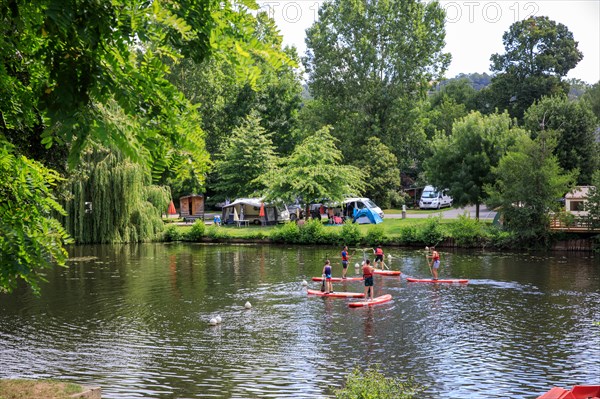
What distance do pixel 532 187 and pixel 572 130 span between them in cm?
1325

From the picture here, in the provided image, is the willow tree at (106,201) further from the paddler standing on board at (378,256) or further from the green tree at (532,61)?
the green tree at (532,61)

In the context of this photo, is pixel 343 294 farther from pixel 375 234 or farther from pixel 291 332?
pixel 375 234

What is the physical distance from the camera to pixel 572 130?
168 feet

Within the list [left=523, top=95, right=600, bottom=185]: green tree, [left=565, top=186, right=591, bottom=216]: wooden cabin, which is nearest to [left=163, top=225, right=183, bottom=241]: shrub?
[left=565, top=186, right=591, bottom=216]: wooden cabin

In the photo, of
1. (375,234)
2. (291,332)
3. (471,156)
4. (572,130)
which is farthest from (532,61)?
(291,332)

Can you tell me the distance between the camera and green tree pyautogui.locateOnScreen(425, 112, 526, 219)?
47.4 m

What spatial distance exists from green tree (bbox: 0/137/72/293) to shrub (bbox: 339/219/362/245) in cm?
3518

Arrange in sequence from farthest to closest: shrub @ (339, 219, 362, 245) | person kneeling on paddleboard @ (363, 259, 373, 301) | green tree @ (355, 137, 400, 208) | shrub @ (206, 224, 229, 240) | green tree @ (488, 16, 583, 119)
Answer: green tree @ (488, 16, 583, 119) < green tree @ (355, 137, 400, 208) < shrub @ (206, 224, 229, 240) < shrub @ (339, 219, 362, 245) < person kneeling on paddleboard @ (363, 259, 373, 301)

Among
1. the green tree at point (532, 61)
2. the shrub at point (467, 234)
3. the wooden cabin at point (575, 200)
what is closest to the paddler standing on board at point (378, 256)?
the shrub at point (467, 234)

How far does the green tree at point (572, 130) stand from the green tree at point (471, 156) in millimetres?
4481

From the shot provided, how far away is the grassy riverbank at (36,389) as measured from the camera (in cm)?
1168

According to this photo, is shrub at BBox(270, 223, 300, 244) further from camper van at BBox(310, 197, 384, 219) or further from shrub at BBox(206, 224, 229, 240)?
camper van at BBox(310, 197, 384, 219)

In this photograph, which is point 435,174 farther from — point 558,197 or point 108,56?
point 108,56

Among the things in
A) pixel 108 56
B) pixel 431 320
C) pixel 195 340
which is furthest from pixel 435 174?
pixel 108 56
